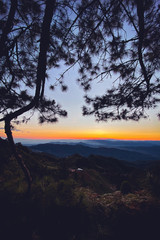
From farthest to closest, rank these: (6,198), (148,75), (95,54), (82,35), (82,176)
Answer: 1. (82,176)
2. (95,54)
3. (82,35)
4. (148,75)
5. (6,198)

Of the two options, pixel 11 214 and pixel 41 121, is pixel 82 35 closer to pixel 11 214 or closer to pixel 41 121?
pixel 41 121

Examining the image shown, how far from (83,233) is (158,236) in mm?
1215

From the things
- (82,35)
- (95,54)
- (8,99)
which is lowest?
(8,99)

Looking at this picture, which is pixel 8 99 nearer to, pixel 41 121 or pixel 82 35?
pixel 41 121

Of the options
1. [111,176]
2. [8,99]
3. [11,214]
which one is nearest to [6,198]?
[11,214]

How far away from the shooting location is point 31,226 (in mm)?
1889

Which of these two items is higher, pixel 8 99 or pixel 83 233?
pixel 8 99

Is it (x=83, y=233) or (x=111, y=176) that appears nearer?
(x=83, y=233)

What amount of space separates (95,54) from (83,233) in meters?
4.60

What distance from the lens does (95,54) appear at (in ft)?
12.6

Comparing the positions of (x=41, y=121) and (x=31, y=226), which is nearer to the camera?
(x=31, y=226)

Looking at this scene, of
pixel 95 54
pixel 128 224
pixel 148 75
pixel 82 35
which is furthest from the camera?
pixel 95 54

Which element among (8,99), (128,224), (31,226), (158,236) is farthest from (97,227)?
(8,99)

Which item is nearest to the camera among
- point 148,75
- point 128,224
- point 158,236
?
point 158,236
